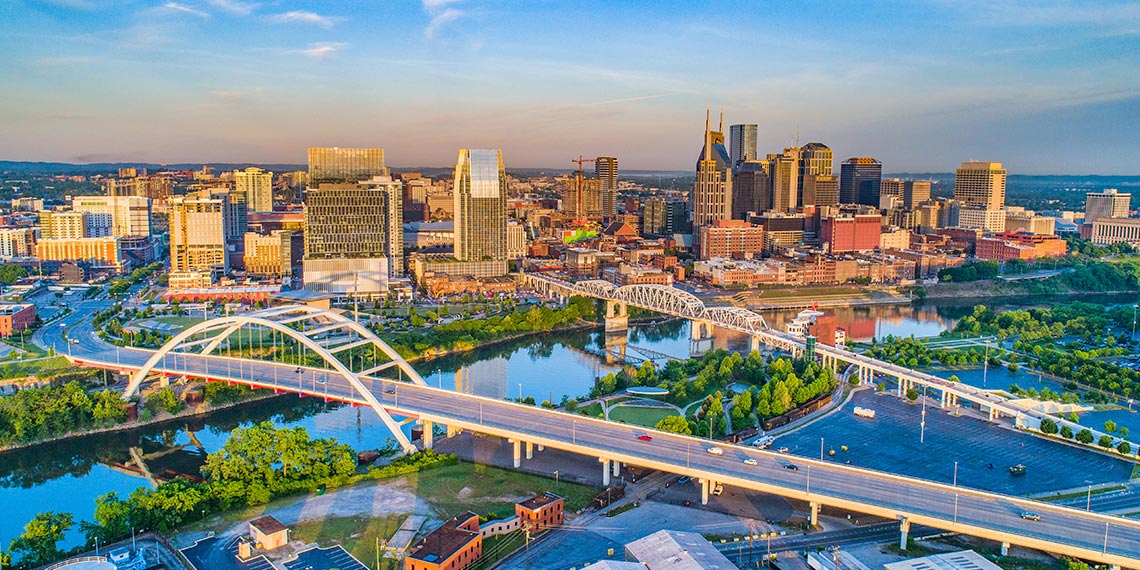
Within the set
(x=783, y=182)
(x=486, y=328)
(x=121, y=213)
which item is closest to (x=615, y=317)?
(x=486, y=328)

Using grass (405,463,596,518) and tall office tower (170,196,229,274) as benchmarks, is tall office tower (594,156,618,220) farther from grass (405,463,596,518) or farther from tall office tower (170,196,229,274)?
grass (405,463,596,518)

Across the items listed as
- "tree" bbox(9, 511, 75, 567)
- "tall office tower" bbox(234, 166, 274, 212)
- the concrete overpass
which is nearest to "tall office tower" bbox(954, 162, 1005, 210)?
"tall office tower" bbox(234, 166, 274, 212)

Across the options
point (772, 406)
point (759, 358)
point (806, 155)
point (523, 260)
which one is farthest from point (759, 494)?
point (806, 155)

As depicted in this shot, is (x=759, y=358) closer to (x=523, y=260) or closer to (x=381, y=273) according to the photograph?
(x=381, y=273)

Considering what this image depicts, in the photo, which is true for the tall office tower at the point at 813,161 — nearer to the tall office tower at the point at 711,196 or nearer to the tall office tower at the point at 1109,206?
the tall office tower at the point at 711,196

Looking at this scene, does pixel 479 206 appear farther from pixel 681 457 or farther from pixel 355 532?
pixel 355 532

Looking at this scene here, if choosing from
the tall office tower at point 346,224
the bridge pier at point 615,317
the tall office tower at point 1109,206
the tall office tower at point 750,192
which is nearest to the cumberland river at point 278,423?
the bridge pier at point 615,317
